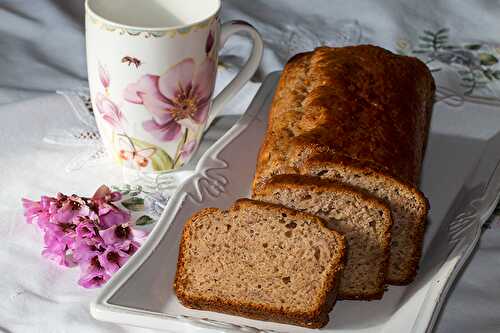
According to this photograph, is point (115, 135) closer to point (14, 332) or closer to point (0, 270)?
point (0, 270)

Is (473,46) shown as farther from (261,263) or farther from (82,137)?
(261,263)

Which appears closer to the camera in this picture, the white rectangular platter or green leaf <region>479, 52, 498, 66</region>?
the white rectangular platter

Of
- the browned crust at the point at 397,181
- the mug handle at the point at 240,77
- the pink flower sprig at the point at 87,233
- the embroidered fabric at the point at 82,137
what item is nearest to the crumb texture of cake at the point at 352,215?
the browned crust at the point at 397,181

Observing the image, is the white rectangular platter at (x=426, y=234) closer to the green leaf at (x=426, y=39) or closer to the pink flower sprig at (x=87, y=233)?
the pink flower sprig at (x=87, y=233)

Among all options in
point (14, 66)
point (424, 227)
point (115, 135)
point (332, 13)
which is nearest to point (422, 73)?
point (424, 227)

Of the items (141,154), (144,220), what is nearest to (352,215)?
(144,220)

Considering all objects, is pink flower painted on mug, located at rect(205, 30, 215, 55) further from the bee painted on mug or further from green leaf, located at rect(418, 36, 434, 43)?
green leaf, located at rect(418, 36, 434, 43)

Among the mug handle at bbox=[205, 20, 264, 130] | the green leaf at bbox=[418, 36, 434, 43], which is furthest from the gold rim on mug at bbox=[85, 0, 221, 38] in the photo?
the green leaf at bbox=[418, 36, 434, 43]
